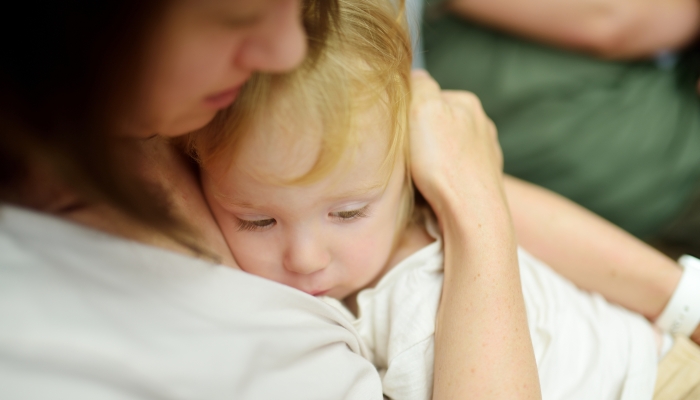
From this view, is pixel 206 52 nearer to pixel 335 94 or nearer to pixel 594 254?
pixel 335 94

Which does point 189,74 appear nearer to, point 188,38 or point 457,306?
point 188,38

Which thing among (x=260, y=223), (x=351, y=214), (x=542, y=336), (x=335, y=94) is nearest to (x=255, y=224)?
(x=260, y=223)

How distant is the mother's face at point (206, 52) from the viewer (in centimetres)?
54

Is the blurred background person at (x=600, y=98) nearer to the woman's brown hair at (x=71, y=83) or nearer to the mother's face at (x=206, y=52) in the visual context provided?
the mother's face at (x=206, y=52)

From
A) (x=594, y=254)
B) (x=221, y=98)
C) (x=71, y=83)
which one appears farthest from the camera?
(x=594, y=254)

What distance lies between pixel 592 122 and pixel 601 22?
0.26 m

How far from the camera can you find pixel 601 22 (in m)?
1.43

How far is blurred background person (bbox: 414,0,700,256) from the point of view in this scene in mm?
1423

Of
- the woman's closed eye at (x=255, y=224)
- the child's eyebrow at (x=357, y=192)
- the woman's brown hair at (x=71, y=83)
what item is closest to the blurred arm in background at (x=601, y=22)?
the child's eyebrow at (x=357, y=192)

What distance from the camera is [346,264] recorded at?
96 cm

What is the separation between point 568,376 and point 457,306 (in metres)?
0.28

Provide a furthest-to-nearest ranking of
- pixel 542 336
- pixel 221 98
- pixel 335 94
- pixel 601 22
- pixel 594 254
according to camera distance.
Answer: pixel 601 22 < pixel 594 254 < pixel 542 336 < pixel 335 94 < pixel 221 98

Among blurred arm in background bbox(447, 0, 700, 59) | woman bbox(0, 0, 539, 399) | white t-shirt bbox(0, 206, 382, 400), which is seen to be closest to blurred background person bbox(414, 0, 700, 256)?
blurred arm in background bbox(447, 0, 700, 59)

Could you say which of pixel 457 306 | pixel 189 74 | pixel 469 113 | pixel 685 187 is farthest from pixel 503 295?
pixel 685 187
